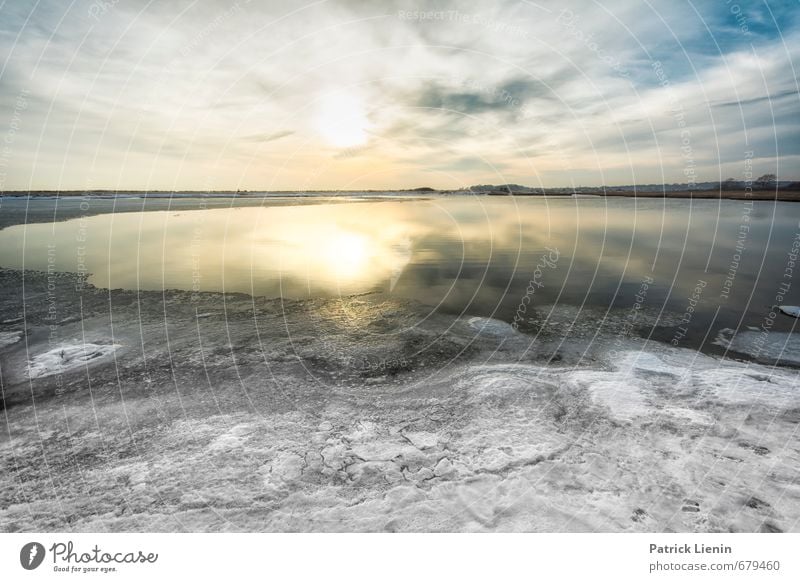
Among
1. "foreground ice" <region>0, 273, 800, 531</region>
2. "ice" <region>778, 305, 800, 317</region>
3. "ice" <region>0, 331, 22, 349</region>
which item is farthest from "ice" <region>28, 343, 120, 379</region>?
"ice" <region>778, 305, 800, 317</region>

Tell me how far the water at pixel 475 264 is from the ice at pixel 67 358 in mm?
7821

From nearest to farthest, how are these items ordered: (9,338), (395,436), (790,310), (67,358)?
1. (395,436)
2. (67,358)
3. (9,338)
4. (790,310)

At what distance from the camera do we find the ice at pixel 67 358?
37.9 feet

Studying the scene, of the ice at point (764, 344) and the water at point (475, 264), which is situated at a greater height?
the water at point (475, 264)

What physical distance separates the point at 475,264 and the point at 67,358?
67.8ft

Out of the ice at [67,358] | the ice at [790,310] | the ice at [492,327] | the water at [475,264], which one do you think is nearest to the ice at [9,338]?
the ice at [67,358]

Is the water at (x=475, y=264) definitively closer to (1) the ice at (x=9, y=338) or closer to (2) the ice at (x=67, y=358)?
(1) the ice at (x=9, y=338)

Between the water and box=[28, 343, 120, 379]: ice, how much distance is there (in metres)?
7.82

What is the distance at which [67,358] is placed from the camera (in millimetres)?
12281

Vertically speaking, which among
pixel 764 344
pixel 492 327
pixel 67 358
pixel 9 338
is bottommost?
pixel 764 344

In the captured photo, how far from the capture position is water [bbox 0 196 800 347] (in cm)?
1889

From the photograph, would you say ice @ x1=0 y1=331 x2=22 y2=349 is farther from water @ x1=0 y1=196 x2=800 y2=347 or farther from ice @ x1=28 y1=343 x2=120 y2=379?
water @ x1=0 y1=196 x2=800 y2=347

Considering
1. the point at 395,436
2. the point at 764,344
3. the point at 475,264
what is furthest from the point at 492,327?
the point at 475,264

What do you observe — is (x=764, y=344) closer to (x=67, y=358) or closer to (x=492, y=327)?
(x=492, y=327)
